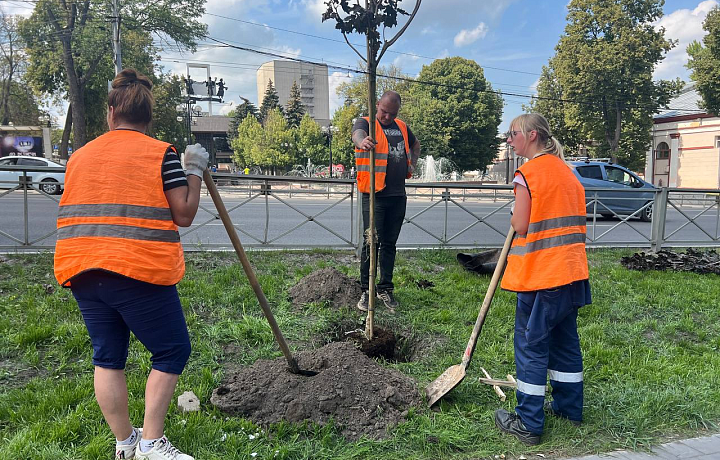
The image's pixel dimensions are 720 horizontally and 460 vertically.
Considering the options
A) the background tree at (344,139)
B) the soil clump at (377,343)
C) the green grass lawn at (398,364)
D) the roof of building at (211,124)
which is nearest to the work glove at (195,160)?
the green grass lawn at (398,364)

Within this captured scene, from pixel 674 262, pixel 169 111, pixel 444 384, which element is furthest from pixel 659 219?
pixel 169 111

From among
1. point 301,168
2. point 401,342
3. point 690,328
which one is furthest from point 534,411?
point 301,168

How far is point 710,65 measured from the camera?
2094 cm

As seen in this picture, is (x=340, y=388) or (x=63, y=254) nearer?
(x=63, y=254)

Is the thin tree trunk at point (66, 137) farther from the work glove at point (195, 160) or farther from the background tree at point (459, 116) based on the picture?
the work glove at point (195, 160)

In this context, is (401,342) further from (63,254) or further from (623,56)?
(623,56)

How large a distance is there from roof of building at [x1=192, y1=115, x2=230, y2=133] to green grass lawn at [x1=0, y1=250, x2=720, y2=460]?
72.9 m

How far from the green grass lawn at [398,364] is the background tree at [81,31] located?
953 inches

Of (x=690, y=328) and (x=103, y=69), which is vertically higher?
(x=103, y=69)

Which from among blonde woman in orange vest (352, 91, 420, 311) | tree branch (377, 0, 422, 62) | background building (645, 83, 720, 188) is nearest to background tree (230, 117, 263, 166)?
background building (645, 83, 720, 188)

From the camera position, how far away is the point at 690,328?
186 inches

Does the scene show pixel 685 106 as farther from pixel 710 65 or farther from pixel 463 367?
pixel 463 367

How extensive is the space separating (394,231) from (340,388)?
83.0 inches

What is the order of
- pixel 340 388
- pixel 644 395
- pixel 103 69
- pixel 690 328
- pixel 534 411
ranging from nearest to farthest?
pixel 534 411 < pixel 340 388 < pixel 644 395 < pixel 690 328 < pixel 103 69
